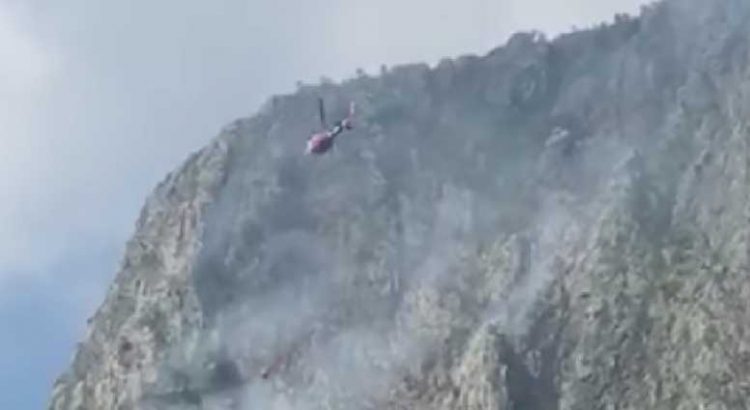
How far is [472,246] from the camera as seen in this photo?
555 ft

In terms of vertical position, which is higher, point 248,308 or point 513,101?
point 513,101

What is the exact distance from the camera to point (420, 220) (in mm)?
173875

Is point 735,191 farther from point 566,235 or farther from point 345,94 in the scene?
point 345,94

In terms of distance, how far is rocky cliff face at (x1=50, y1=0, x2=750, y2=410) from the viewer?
154000 millimetres

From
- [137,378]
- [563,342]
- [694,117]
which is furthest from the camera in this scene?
[137,378]

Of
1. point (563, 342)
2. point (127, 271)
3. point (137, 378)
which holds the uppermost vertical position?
point (127, 271)

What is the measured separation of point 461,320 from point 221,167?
29733 mm

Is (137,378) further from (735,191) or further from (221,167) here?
(735,191)

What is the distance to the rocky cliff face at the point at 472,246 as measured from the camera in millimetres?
154000

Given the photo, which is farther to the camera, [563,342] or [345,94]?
[345,94]

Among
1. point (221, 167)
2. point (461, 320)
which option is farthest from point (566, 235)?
point (221, 167)

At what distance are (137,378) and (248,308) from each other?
1004 centimetres

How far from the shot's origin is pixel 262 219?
179 metres

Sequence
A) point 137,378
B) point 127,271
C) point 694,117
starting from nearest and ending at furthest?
point 694,117
point 137,378
point 127,271
